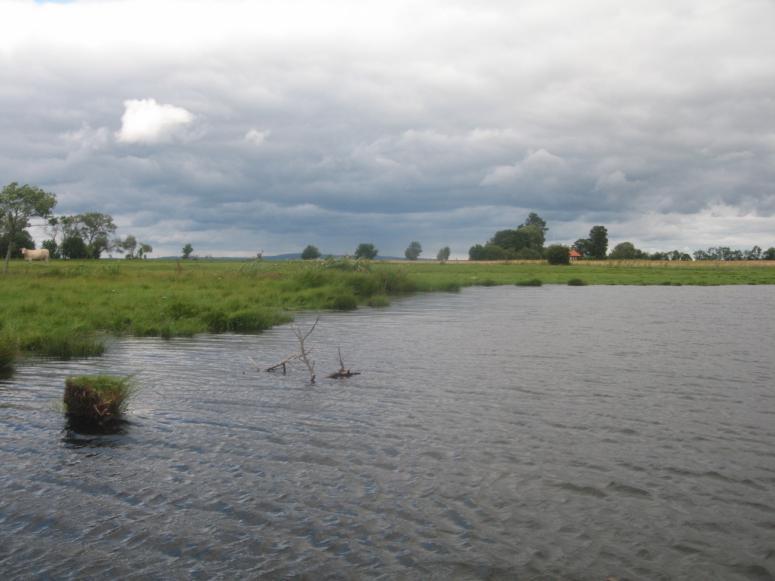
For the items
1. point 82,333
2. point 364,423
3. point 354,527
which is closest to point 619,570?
point 354,527

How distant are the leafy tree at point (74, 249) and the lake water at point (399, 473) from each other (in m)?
106

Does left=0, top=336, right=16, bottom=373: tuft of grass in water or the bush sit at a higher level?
the bush

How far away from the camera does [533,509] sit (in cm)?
1092

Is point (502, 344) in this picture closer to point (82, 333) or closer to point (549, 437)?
point (549, 437)

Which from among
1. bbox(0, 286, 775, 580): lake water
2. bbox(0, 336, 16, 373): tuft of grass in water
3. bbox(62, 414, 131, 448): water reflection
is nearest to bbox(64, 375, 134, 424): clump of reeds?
bbox(62, 414, 131, 448): water reflection

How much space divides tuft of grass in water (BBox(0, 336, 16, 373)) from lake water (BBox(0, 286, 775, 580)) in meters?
0.49

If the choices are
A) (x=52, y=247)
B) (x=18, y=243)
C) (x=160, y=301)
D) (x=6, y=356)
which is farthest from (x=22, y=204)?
(x=52, y=247)

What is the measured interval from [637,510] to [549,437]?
414cm

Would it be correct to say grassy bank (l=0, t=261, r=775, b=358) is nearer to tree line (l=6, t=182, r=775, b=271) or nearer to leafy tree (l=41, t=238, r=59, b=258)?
tree line (l=6, t=182, r=775, b=271)

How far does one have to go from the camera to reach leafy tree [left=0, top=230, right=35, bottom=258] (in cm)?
8995

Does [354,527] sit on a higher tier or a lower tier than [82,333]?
lower

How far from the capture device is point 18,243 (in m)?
106

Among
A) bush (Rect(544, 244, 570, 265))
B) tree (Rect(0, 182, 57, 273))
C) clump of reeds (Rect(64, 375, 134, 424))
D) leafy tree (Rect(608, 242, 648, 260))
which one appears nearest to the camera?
clump of reeds (Rect(64, 375, 134, 424))

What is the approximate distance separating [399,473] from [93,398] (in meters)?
7.25
